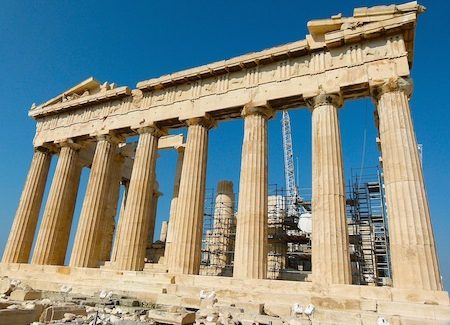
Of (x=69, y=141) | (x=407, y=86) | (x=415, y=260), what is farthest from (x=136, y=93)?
(x=415, y=260)

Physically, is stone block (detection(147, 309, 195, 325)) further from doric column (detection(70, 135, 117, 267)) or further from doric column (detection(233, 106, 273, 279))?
doric column (detection(70, 135, 117, 267))

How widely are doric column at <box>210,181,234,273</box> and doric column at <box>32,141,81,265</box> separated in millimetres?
10714

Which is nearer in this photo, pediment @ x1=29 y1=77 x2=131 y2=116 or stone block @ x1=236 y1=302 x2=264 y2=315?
stone block @ x1=236 y1=302 x2=264 y2=315

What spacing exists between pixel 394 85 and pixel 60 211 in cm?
2139

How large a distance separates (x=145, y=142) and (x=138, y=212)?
14.5 feet

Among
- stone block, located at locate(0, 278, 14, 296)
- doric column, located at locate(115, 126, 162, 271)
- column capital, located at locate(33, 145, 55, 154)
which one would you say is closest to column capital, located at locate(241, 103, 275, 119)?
doric column, located at locate(115, 126, 162, 271)

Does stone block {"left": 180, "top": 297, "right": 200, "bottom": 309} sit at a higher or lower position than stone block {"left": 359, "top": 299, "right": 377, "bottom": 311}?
lower

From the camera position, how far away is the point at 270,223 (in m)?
26.5

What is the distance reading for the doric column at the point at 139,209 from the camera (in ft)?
59.4

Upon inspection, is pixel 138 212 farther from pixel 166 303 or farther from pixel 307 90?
pixel 307 90

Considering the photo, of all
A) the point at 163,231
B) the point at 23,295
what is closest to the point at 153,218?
the point at 163,231

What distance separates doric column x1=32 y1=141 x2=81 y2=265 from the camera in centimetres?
2172

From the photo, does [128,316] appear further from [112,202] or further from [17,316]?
[112,202]

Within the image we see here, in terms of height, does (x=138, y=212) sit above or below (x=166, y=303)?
Result: above
